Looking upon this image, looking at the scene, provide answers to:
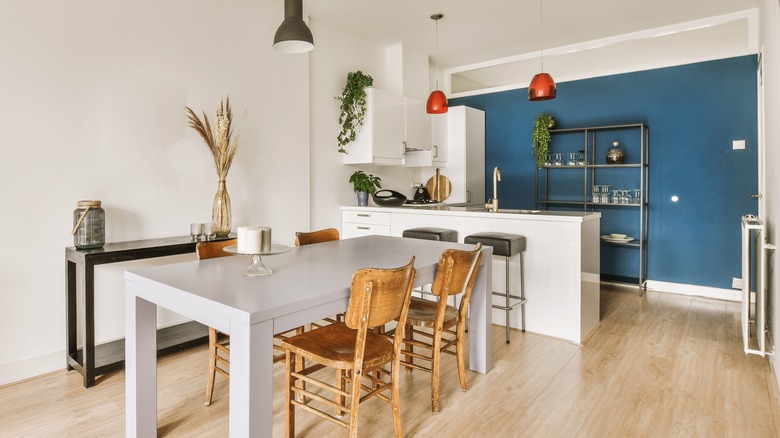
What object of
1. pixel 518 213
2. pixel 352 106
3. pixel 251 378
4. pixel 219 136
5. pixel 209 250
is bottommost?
pixel 251 378

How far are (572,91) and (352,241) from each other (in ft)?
12.8

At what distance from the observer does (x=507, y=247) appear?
131 inches

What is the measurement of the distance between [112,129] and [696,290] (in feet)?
18.3

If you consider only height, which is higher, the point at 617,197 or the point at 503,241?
the point at 617,197

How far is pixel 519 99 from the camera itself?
19.3 feet

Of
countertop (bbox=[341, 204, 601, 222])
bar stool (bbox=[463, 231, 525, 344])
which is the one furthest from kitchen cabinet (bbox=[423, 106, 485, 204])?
bar stool (bbox=[463, 231, 525, 344])

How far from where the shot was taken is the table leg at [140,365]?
191 cm

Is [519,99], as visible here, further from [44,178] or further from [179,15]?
[44,178]

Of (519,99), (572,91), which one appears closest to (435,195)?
(519,99)

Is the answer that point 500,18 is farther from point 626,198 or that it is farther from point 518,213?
point 626,198

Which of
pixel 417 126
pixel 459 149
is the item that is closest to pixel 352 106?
pixel 417 126

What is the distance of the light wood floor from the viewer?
7.06 feet

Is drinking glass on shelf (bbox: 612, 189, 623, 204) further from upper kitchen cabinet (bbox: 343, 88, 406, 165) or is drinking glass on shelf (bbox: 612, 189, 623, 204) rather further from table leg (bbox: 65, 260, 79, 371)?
table leg (bbox: 65, 260, 79, 371)

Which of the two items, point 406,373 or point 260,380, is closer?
point 260,380
